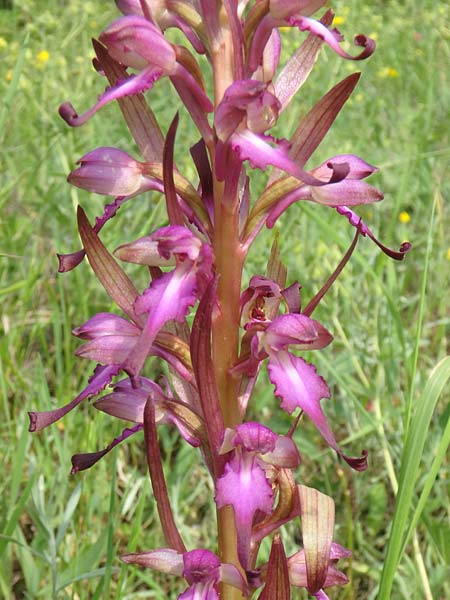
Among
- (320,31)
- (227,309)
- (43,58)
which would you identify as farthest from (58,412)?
(43,58)

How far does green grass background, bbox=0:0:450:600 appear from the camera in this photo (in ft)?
5.53

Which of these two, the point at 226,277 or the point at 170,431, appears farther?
the point at 170,431

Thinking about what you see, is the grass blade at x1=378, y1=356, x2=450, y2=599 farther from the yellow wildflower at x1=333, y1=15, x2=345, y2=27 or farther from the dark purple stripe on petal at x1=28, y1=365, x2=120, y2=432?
the yellow wildflower at x1=333, y1=15, x2=345, y2=27

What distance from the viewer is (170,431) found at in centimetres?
241

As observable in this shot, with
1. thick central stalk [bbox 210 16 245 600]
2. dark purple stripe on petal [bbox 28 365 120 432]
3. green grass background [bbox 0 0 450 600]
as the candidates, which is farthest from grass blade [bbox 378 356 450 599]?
dark purple stripe on petal [bbox 28 365 120 432]

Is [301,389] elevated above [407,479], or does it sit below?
above

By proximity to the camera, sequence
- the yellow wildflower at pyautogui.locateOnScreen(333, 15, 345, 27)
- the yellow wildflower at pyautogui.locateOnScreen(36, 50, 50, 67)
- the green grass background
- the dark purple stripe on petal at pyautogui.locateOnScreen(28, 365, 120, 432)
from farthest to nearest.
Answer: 1. the yellow wildflower at pyautogui.locateOnScreen(333, 15, 345, 27)
2. the yellow wildflower at pyautogui.locateOnScreen(36, 50, 50, 67)
3. the green grass background
4. the dark purple stripe on petal at pyautogui.locateOnScreen(28, 365, 120, 432)

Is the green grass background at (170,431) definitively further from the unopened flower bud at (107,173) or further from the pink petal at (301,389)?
the unopened flower bud at (107,173)

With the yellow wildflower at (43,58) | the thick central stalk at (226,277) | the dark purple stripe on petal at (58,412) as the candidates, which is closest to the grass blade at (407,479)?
the thick central stalk at (226,277)

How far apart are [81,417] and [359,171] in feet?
4.31

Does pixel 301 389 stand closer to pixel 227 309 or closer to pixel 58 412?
pixel 227 309

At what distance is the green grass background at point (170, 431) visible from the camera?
168cm

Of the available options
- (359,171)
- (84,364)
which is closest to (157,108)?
(84,364)

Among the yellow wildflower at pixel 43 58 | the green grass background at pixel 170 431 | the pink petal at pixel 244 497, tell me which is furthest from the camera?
the yellow wildflower at pixel 43 58
